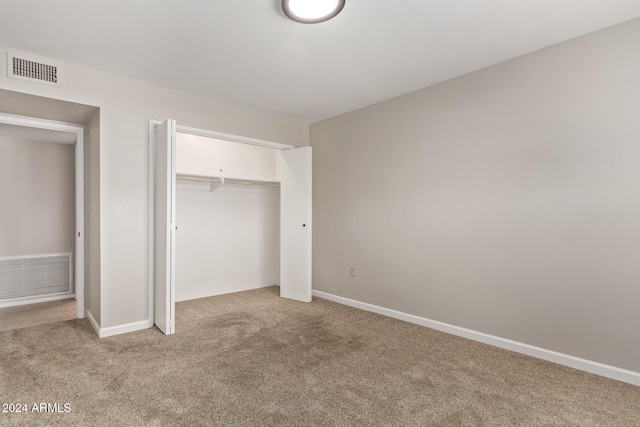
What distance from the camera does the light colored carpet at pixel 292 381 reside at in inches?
70.9

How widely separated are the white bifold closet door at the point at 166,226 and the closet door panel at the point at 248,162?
1.18 metres

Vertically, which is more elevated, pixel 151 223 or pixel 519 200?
pixel 519 200

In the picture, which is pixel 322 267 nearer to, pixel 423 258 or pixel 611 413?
pixel 423 258

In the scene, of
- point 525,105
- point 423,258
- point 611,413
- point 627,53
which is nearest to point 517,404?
point 611,413

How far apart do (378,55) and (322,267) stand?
276 cm

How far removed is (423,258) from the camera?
10.9ft

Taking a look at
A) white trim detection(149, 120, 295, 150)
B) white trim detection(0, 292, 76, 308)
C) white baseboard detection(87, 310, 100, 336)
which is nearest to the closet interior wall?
white trim detection(149, 120, 295, 150)

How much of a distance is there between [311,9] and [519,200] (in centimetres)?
217

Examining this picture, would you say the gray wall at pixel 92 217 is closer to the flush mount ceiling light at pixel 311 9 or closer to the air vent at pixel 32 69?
the air vent at pixel 32 69

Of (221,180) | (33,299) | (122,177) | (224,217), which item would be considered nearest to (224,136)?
(221,180)

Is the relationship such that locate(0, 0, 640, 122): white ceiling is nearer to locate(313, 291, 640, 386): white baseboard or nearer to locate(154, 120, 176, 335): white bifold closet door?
locate(154, 120, 176, 335): white bifold closet door

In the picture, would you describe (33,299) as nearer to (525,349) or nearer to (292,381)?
(292,381)

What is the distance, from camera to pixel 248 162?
4543 millimetres

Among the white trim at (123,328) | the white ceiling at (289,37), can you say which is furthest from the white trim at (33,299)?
the white ceiling at (289,37)
